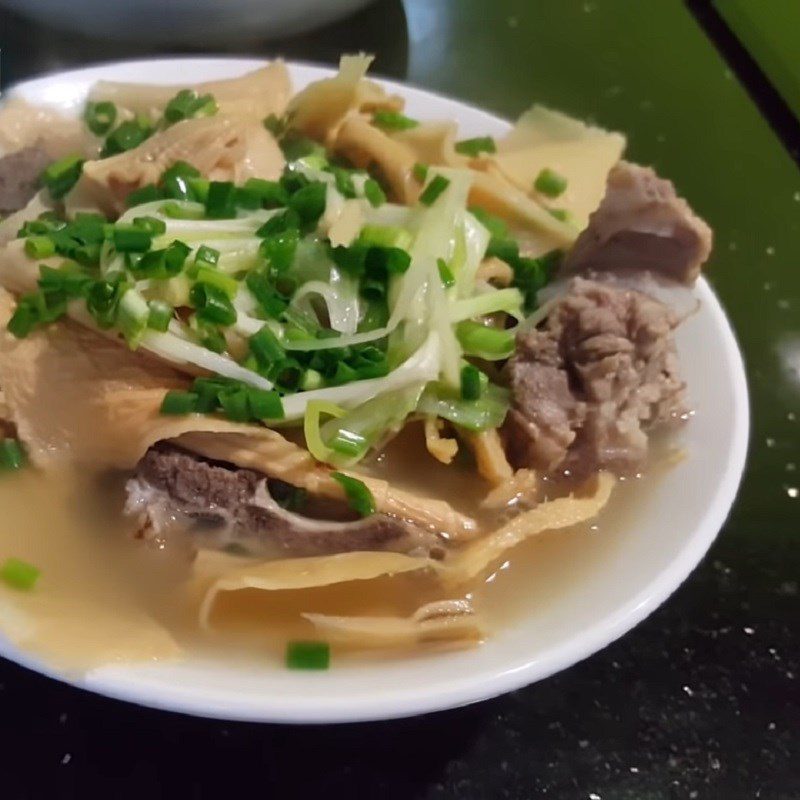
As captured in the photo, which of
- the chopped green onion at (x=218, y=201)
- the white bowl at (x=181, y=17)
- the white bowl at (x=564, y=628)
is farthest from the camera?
the white bowl at (x=181, y=17)

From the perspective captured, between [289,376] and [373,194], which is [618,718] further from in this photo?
[373,194]

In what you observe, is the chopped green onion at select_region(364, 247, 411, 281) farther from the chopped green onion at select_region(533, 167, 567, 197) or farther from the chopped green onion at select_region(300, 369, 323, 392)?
the chopped green onion at select_region(533, 167, 567, 197)

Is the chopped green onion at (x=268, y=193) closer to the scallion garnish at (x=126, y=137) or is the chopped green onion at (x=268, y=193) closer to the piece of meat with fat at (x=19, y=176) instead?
the scallion garnish at (x=126, y=137)

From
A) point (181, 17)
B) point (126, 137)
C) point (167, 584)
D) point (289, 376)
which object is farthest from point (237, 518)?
point (181, 17)

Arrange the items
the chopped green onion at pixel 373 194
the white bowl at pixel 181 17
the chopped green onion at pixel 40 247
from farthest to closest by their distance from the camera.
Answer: the white bowl at pixel 181 17, the chopped green onion at pixel 373 194, the chopped green onion at pixel 40 247

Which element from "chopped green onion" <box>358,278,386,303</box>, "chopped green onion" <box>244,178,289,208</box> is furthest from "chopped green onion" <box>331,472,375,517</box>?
"chopped green onion" <box>244,178,289,208</box>

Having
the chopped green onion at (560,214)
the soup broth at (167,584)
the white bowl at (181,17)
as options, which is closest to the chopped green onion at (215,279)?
the soup broth at (167,584)
